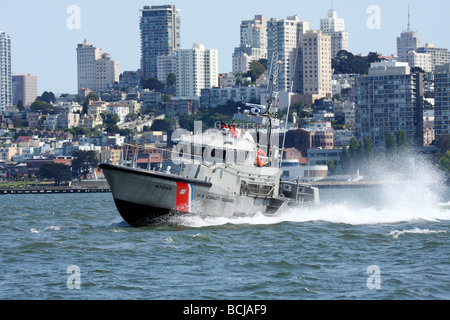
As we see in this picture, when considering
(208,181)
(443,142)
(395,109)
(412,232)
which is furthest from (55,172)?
(412,232)

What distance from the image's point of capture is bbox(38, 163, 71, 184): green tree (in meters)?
182

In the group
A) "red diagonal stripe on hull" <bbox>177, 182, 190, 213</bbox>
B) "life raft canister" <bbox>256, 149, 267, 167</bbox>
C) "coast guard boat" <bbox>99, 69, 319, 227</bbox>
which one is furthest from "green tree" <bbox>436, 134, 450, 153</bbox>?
"red diagonal stripe on hull" <bbox>177, 182, 190, 213</bbox>

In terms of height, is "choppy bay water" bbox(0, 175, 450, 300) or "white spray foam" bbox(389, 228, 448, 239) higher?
"choppy bay water" bbox(0, 175, 450, 300)

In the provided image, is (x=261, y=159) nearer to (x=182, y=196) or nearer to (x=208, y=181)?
(x=208, y=181)

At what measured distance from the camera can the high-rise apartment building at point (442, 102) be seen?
626 feet

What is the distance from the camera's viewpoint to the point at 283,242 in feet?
116

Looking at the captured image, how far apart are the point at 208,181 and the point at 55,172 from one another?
15039 centimetres

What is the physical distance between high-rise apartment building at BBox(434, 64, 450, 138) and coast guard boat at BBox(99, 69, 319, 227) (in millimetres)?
153285

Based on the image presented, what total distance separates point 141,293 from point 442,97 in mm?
175085

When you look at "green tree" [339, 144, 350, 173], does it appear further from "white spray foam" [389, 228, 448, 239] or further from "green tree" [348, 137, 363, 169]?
"white spray foam" [389, 228, 448, 239]

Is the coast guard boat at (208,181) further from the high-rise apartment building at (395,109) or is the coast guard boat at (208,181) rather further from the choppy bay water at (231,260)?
the high-rise apartment building at (395,109)

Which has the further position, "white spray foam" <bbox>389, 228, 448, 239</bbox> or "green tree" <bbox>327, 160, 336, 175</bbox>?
"green tree" <bbox>327, 160, 336, 175</bbox>
